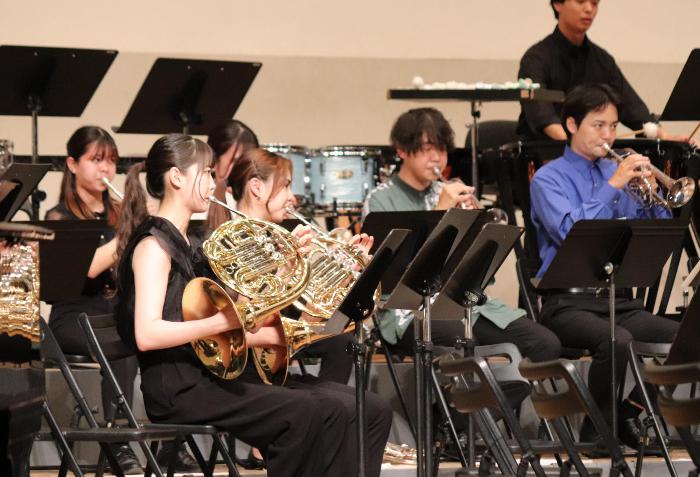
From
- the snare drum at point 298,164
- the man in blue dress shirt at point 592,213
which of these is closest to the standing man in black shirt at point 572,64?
the man in blue dress shirt at point 592,213

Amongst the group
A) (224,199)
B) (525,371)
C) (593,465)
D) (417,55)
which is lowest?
(593,465)

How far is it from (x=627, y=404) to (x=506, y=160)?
1.32m

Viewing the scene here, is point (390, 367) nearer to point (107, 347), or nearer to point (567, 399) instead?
point (107, 347)

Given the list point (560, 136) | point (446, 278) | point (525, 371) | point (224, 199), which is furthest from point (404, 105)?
point (525, 371)

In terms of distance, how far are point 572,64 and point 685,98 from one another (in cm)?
72

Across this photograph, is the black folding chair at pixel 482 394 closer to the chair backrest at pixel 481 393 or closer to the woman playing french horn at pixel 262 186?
the chair backrest at pixel 481 393

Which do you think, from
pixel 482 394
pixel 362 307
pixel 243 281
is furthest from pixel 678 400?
pixel 243 281

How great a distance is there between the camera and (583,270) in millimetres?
4188

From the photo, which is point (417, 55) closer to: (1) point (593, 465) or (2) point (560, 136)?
(2) point (560, 136)

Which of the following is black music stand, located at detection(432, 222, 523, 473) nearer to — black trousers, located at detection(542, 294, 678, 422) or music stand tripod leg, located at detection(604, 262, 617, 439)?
music stand tripod leg, located at detection(604, 262, 617, 439)

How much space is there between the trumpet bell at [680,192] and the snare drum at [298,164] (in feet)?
6.31

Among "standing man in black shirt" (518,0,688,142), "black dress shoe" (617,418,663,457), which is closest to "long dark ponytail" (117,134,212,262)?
"black dress shoe" (617,418,663,457)

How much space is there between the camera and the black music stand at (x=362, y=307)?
10.8 feet

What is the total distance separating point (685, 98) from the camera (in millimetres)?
5410
